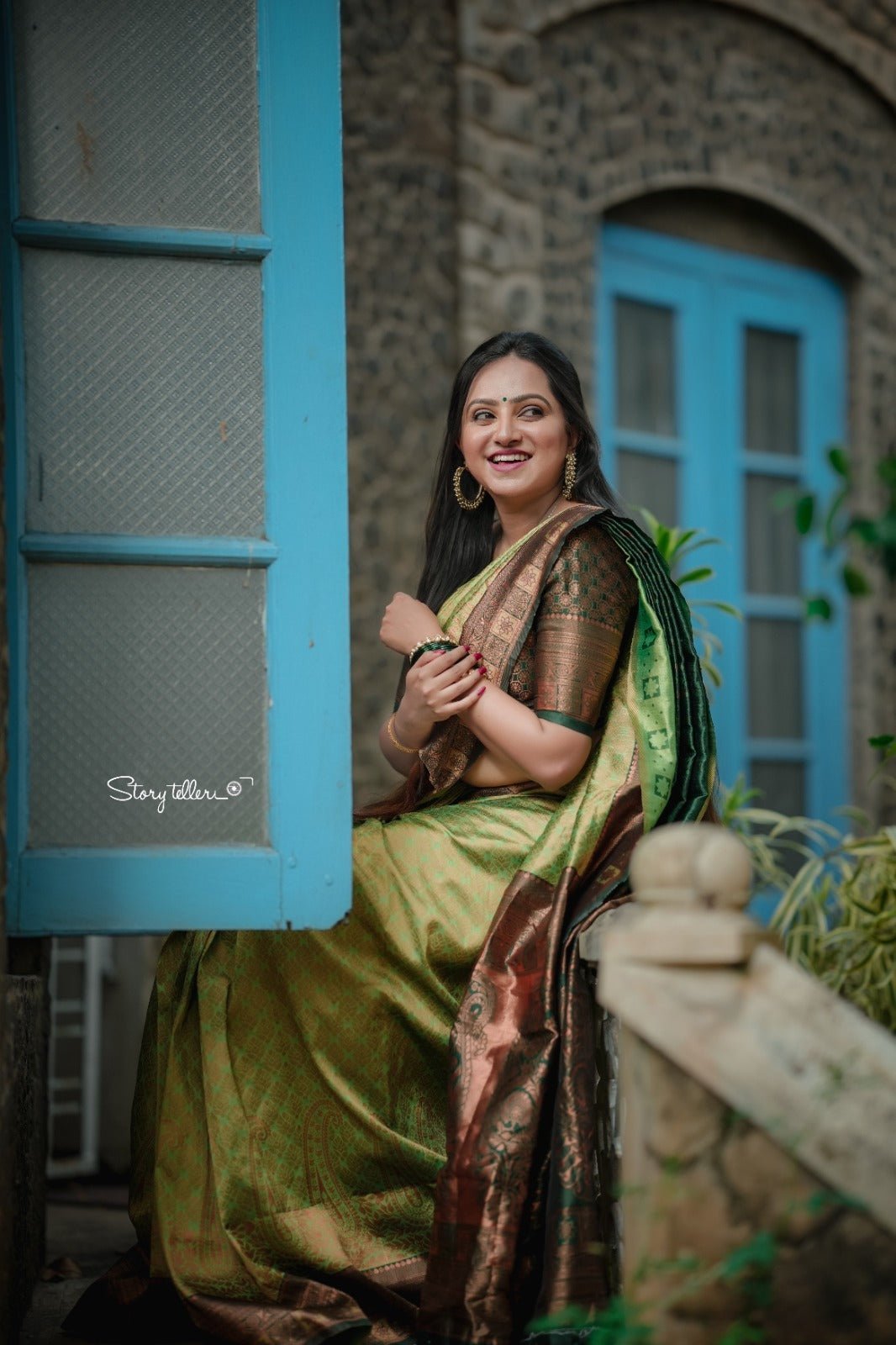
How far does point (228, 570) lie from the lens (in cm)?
245

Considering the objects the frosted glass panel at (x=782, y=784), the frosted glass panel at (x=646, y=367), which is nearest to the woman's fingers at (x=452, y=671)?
the frosted glass panel at (x=646, y=367)

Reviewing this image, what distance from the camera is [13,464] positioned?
93.1 inches

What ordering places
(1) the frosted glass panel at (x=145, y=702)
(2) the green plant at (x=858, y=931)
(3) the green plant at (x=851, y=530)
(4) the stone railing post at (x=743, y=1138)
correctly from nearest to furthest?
(4) the stone railing post at (x=743, y=1138)
(1) the frosted glass panel at (x=145, y=702)
(3) the green plant at (x=851, y=530)
(2) the green plant at (x=858, y=931)

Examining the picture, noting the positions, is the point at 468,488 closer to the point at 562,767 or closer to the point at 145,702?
the point at 562,767

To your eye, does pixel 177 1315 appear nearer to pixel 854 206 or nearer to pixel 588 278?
pixel 588 278

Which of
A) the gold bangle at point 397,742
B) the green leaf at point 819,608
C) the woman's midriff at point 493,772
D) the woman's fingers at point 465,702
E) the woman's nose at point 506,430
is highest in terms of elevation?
the woman's nose at point 506,430

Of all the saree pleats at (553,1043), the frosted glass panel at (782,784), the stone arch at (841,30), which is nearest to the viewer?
the saree pleats at (553,1043)

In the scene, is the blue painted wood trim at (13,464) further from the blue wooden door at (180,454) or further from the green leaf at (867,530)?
the green leaf at (867,530)

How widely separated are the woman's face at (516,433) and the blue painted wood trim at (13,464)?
885 mm

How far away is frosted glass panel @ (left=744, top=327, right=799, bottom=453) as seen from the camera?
5770mm

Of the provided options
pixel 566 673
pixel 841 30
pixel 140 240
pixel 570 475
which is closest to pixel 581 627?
pixel 566 673

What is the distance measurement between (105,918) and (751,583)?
149 inches

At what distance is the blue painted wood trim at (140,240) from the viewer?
240 cm

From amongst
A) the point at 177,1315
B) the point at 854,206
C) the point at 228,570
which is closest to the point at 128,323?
the point at 228,570
